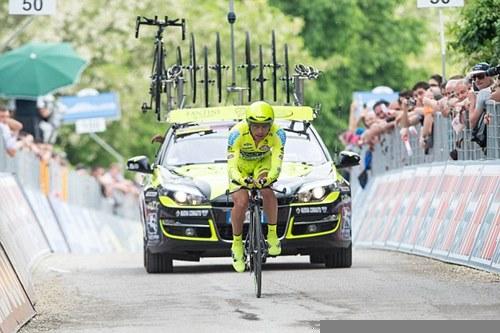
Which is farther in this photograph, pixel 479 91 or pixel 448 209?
pixel 448 209

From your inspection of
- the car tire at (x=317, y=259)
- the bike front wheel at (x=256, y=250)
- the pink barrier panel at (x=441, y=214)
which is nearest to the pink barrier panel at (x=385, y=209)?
the pink barrier panel at (x=441, y=214)

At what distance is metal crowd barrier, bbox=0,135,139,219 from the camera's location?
29344mm

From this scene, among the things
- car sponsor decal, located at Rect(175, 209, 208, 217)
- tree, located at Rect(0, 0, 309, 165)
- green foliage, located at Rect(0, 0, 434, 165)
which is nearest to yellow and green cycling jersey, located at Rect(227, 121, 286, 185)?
car sponsor decal, located at Rect(175, 209, 208, 217)

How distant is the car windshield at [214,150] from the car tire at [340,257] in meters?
1.04

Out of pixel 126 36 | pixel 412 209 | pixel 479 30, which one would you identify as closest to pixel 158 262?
pixel 412 209

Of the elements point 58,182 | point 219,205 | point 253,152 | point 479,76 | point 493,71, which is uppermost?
point 493,71

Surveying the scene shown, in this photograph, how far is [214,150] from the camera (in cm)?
2184

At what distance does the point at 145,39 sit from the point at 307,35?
579cm

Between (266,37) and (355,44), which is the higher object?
(266,37)

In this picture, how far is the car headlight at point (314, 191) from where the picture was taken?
2047 centimetres

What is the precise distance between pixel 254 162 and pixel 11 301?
12.5ft

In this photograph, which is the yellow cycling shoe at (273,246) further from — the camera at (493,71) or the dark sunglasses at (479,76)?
the dark sunglasses at (479,76)

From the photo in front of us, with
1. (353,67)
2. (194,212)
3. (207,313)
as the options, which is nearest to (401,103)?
(194,212)

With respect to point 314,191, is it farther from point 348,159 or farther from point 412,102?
point 412,102
